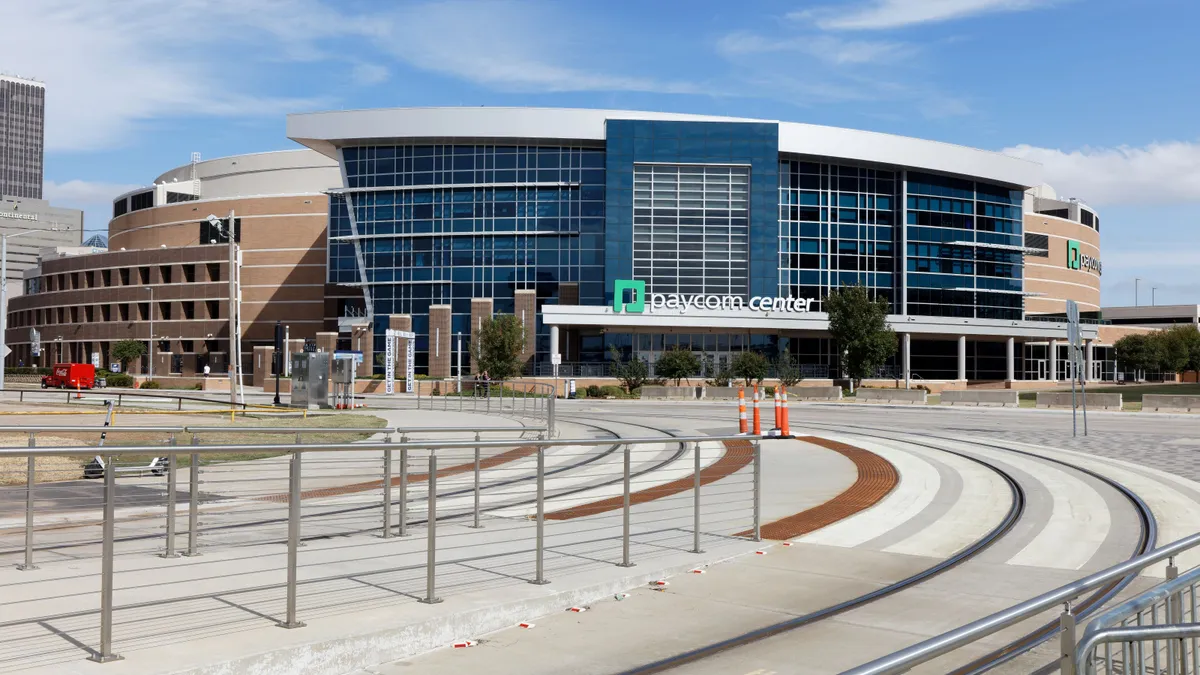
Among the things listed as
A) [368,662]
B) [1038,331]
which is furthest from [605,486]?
[1038,331]

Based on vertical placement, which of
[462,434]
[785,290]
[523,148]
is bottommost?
[462,434]

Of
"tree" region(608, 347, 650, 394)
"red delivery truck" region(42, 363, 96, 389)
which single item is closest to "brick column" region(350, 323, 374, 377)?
"red delivery truck" region(42, 363, 96, 389)

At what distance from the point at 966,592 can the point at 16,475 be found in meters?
13.1

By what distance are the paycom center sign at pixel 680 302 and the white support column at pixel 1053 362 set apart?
30.7 meters

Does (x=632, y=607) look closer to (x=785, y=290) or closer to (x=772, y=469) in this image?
(x=772, y=469)

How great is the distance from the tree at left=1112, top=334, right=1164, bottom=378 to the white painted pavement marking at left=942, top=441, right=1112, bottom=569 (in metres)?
96.1

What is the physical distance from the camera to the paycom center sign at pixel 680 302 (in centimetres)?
7888

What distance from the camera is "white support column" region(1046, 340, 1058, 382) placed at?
96938mm

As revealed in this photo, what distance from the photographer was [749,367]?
70812mm

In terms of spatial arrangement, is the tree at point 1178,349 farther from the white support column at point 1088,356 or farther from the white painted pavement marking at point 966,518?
the white painted pavement marking at point 966,518

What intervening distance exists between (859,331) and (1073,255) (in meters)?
50.5

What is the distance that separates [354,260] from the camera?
87.3m

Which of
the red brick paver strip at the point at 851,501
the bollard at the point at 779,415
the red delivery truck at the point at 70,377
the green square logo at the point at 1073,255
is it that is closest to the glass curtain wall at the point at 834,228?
the green square logo at the point at 1073,255

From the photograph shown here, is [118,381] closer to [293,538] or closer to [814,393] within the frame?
[814,393]
